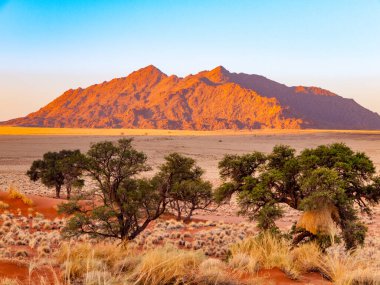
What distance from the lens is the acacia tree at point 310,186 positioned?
11195 mm

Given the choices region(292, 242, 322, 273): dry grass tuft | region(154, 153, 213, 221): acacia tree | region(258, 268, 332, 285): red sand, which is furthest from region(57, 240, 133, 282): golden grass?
region(154, 153, 213, 221): acacia tree

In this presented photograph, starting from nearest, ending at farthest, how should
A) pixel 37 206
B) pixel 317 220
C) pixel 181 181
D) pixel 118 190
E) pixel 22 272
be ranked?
pixel 22 272 → pixel 317 220 → pixel 118 190 → pixel 181 181 → pixel 37 206

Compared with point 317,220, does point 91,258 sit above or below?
above

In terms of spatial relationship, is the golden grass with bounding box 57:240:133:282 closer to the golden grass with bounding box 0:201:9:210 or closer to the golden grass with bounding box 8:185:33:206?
the golden grass with bounding box 0:201:9:210

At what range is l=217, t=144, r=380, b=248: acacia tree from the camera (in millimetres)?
11195

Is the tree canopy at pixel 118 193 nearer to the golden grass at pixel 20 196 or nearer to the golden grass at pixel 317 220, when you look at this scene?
the golden grass at pixel 317 220

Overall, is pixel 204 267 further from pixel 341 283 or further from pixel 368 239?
pixel 368 239

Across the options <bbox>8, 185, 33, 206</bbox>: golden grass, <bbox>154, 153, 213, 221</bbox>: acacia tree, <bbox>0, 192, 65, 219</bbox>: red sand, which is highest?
<bbox>154, 153, 213, 221</bbox>: acacia tree

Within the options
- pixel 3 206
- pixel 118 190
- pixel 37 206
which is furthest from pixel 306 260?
pixel 3 206

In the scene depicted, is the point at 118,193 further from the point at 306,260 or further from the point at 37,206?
the point at 37,206

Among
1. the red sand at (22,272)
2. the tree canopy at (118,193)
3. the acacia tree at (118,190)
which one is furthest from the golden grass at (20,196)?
the red sand at (22,272)

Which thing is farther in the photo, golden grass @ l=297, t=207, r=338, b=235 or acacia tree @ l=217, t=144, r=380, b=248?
acacia tree @ l=217, t=144, r=380, b=248

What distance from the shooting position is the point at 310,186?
1143 centimetres

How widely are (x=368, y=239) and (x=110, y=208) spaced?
13599 mm
